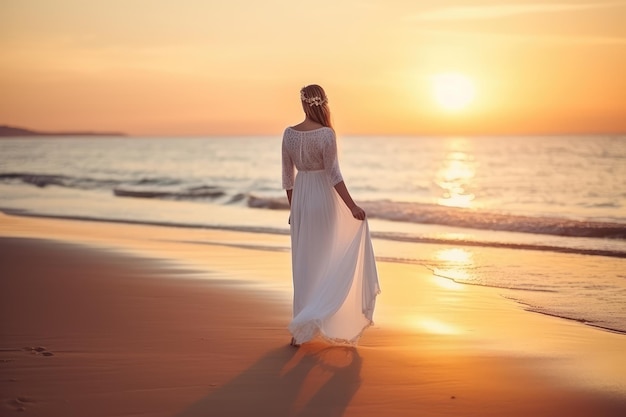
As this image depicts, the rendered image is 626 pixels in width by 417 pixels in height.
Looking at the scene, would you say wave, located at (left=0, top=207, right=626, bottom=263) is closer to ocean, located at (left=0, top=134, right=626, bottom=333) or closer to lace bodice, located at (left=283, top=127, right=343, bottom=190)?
ocean, located at (left=0, top=134, right=626, bottom=333)

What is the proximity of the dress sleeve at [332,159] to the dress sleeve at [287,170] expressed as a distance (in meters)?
0.35

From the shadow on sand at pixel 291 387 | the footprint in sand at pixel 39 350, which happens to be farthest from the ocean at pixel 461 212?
the footprint in sand at pixel 39 350

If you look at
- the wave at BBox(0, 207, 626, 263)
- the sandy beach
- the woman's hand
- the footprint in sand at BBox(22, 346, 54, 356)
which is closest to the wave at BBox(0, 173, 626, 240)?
the wave at BBox(0, 207, 626, 263)

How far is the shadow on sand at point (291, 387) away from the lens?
514 centimetres

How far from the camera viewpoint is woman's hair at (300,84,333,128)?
263 inches

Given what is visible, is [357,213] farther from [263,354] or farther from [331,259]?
[263,354]

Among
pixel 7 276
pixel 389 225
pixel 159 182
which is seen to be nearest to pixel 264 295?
pixel 7 276

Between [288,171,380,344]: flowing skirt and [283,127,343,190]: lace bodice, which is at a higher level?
[283,127,343,190]: lace bodice

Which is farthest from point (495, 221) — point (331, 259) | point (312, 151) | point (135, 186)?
point (135, 186)

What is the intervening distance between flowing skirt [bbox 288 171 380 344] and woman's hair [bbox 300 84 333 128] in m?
0.48

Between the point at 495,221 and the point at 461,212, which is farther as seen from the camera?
the point at 461,212

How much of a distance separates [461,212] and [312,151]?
54.9 feet

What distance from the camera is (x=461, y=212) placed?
75.3 feet

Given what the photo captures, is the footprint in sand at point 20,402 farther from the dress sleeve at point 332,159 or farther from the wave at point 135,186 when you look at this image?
the wave at point 135,186
